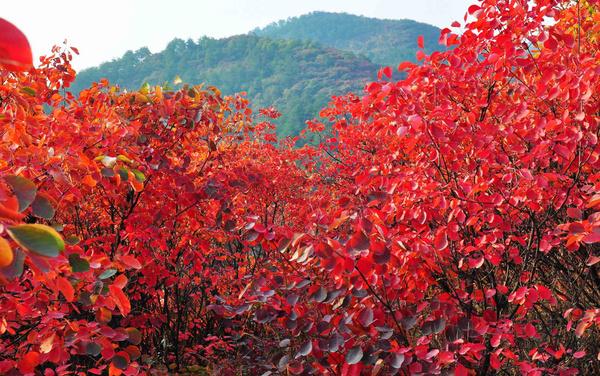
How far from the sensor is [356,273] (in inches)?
108

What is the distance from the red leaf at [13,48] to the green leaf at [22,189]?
633 millimetres

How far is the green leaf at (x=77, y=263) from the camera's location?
1.78 metres

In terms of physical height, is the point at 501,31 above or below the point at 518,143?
above

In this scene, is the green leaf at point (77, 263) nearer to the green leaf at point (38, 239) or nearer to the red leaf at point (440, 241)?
the green leaf at point (38, 239)

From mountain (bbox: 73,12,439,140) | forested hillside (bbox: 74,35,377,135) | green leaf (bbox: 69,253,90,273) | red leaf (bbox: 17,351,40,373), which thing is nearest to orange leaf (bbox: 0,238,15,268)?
green leaf (bbox: 69,253,90,273)

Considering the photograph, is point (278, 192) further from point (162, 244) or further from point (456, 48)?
point (456, 48)

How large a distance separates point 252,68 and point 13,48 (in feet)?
214

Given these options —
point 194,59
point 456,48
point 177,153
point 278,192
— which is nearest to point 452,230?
point 456,48

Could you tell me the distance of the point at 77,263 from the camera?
70.7 inches

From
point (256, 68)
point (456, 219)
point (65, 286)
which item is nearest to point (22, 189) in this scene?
point (65, 286)

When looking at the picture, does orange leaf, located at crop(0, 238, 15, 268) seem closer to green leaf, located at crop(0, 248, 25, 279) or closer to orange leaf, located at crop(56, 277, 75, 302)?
green leaf, located at crop(0, 248, 25, 279)

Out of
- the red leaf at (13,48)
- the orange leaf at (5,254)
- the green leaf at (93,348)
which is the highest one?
the red leaf at (13,48)

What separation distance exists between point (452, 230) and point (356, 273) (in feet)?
2.32

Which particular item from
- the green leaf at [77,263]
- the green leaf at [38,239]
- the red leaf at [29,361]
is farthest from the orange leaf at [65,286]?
the red leaf at [29,361]
